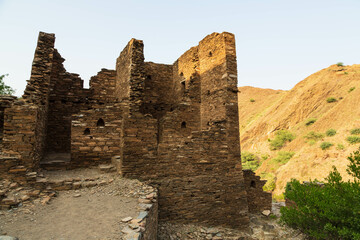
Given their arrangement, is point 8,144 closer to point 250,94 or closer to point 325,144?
point 325,144

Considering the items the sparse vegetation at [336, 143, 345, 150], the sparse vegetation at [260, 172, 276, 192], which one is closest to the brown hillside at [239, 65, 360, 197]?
the sparse vegetation at [336, 143, 345, 150]

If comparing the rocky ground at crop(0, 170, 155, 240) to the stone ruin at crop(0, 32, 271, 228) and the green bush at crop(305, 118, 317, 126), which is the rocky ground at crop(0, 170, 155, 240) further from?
the green bush at crop(305, 118, 317, 126)

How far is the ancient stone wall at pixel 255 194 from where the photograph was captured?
11047 mm

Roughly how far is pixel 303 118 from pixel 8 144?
127ft

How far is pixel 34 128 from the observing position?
6707mm

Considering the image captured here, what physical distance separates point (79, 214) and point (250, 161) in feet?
93.0

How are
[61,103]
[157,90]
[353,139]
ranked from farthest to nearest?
[353,139] < [157,90] < [61,103]

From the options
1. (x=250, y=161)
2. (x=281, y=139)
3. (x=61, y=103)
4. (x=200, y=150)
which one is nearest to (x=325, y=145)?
(x=281, y=139)

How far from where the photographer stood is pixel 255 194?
11125 millimetres

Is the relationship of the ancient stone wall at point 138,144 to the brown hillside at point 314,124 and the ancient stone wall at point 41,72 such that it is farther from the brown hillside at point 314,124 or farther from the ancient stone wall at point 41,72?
the brown hillside at point 314,124

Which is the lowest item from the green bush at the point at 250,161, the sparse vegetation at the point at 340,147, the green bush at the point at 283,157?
the green bush at the point at 250,161

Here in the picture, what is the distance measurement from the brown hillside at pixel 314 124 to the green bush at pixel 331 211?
1222 centimetres

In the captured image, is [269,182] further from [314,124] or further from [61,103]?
[61,103]

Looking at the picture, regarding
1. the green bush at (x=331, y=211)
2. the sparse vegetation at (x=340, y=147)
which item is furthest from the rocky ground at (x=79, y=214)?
the sparse vegetation at (x=340, y=147)
